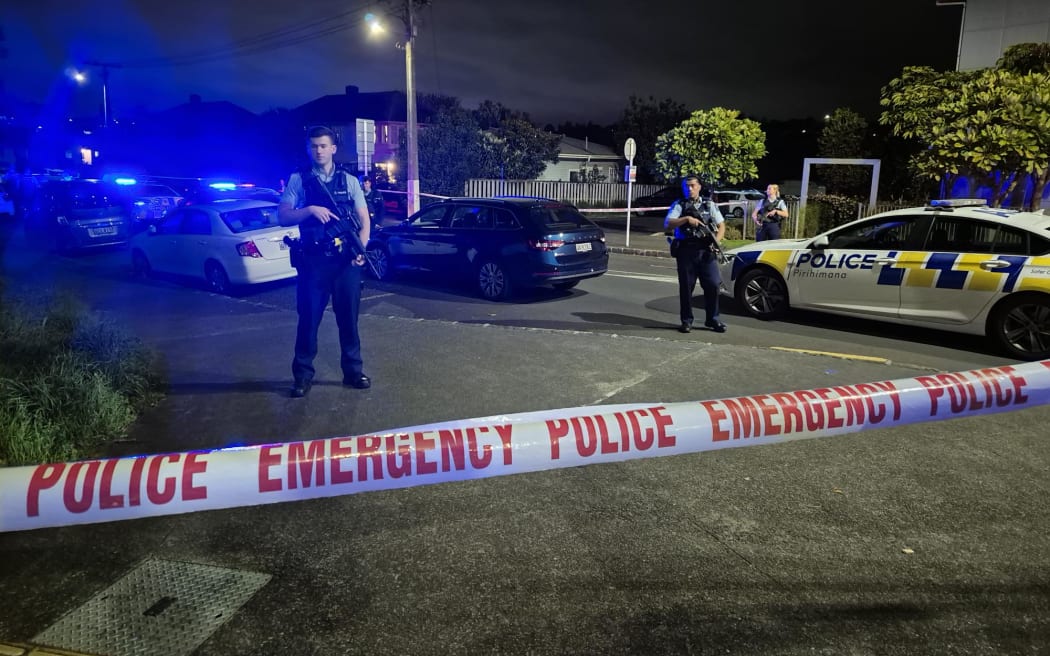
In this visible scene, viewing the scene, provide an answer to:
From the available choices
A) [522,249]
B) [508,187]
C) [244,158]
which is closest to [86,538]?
[522,249]

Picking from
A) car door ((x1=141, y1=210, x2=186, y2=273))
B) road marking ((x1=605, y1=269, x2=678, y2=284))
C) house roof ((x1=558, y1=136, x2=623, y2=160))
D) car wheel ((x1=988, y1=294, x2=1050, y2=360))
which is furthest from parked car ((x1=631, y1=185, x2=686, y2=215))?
car wheel ((x1=988, y1=294, x2=1050, y2=360))

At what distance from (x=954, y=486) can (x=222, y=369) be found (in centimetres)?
581

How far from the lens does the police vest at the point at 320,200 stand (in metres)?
5.30

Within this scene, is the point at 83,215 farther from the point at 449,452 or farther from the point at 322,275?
the point at 449,452

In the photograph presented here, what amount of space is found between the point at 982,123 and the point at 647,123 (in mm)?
28806

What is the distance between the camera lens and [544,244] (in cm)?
971

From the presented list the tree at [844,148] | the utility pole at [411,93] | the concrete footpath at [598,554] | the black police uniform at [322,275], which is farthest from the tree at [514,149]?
the concrete footpath at [598,554]

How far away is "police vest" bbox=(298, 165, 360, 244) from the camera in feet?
17.4

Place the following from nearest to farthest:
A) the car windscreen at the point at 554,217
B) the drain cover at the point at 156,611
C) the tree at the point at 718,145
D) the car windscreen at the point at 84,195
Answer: the drain cover at the point at 156,611, the car windscreen at the point at 554,217, the car windscreen at the point at 84,195, the tree at the point at 718,145

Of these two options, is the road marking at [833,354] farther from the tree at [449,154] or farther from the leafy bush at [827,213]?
the tree at [449,154]

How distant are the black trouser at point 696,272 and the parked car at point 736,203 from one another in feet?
29.7

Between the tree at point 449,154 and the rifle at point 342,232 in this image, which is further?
Result: the tree at point 449,154

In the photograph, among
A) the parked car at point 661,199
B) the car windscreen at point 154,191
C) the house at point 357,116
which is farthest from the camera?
the house at point 357,116

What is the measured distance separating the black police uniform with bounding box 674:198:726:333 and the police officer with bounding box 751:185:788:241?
4.48 meters
